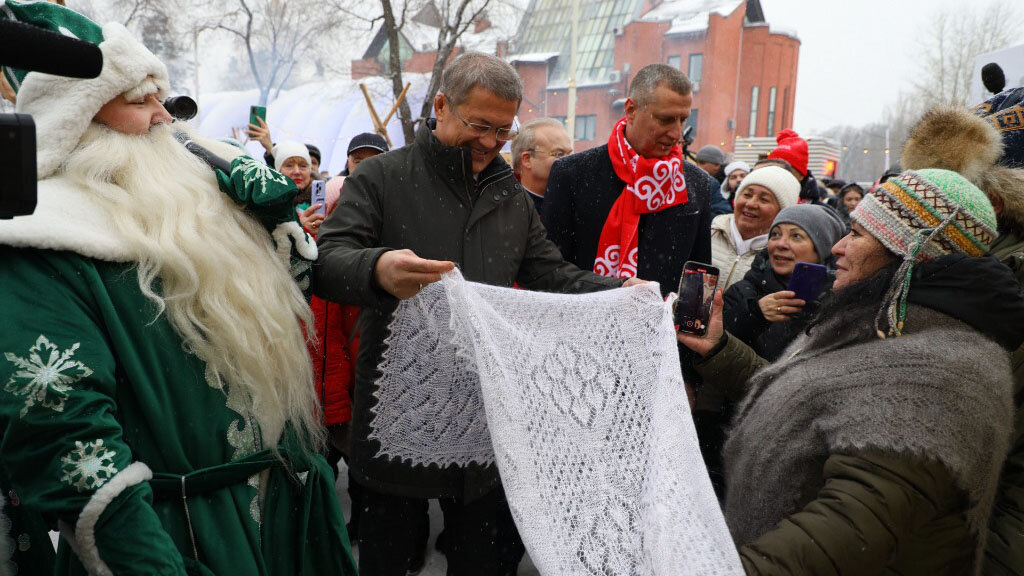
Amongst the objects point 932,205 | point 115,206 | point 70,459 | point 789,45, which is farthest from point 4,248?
point 789,45

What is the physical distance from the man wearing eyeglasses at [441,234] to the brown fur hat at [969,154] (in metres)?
1.28

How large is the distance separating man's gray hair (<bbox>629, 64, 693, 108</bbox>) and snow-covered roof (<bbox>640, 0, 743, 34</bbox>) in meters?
30.8

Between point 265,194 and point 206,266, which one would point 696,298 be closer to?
point 265,194

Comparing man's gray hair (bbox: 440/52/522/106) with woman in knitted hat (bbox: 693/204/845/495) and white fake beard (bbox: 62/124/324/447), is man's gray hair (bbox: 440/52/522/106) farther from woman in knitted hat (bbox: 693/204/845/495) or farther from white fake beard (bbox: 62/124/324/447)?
woman in knitted hat (bbox: 693/204/845/495)

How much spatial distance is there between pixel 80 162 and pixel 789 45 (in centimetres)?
3955

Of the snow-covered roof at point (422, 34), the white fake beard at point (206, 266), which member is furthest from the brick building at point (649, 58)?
the white fake beard at point (206, 266)

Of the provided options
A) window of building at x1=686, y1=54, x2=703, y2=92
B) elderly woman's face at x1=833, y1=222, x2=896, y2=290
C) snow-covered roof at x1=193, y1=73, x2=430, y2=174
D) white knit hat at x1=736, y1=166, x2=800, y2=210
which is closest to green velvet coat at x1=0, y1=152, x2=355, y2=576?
elderly woman's face at x1=833, y1=222, x2=896, y2=290

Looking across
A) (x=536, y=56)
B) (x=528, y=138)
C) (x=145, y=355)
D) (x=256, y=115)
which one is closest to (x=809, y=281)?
(x=528, y=138)

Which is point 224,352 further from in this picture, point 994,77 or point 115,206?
point 994,77

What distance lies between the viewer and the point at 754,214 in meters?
4.12

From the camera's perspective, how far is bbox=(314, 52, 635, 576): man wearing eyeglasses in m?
2.33

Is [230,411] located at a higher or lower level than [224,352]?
lower

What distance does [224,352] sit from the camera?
1.54 meters

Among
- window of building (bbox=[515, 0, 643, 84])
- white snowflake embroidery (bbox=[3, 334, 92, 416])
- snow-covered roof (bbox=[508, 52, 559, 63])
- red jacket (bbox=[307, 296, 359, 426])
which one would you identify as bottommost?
red jacket (bbox=[307, 296, 359, 426])
